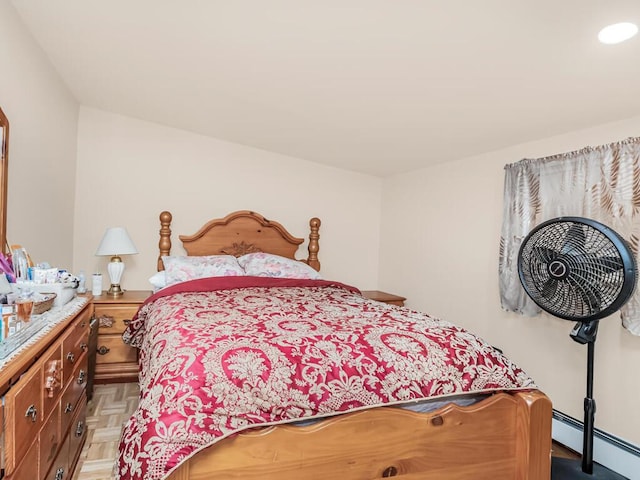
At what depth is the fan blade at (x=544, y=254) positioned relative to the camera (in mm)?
1899

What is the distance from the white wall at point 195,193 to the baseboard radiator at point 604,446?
2.16m

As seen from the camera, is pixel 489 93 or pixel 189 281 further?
pixel 189 281

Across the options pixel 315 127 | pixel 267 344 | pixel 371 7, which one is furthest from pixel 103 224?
pixel 371 7

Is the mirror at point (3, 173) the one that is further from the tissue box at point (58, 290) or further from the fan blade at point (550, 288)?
the fan blade at point (550, 288)

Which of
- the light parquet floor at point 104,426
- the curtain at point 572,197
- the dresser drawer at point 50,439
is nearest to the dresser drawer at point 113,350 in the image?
the light parquet floor at point 104,426

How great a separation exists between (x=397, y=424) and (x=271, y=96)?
1983mm

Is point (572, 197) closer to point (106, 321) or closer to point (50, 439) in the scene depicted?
point (50, 439)

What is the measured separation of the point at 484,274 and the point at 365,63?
1.67 m

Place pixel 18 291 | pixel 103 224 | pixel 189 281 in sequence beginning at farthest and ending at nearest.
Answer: pixel 103 224 < pixel 189 281 < pixel 18 291

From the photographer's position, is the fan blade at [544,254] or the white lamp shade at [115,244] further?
the white lamp shade at [115,244]

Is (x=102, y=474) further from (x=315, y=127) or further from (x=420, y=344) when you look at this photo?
(x=315, y=127)

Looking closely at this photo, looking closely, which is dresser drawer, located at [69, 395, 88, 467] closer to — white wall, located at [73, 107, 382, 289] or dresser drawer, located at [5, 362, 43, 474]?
dresser drawer, located at [5, 362, 43, 474]

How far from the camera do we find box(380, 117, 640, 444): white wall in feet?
6.94

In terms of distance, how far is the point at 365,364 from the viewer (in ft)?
4.74
